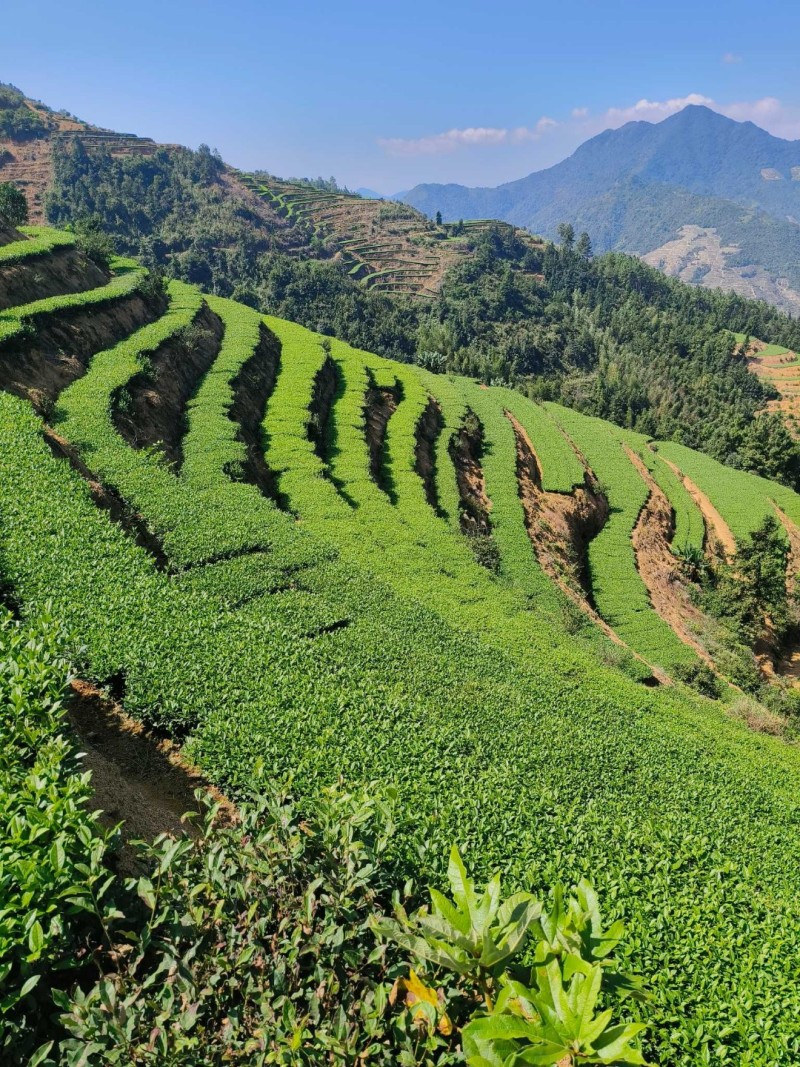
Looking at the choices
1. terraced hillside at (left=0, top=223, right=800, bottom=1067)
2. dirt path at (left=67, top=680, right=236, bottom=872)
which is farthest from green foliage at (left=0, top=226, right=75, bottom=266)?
dirt path at (left=67, top=680, right=236, bottom=872)

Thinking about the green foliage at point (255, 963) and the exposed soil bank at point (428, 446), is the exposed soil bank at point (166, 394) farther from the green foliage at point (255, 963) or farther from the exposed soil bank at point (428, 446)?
the green foliage at point (255, 963)

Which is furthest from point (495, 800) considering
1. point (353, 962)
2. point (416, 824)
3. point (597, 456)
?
point (597, 456)

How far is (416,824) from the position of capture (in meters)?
7.68

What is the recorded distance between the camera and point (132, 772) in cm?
900

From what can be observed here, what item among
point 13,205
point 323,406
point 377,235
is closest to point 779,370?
point 377,235

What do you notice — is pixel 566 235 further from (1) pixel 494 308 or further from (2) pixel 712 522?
(2) pixel 712 522

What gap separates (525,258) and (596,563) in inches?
6569

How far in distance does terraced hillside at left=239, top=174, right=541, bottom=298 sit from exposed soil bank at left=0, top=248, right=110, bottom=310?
11228cm

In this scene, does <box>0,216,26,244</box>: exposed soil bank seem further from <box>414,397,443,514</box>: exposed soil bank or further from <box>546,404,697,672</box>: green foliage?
<box>546,404,697,672</box>: green foliage

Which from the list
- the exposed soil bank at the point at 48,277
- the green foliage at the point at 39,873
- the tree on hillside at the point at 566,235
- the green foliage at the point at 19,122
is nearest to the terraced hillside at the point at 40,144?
the green foliage at the point at 19,122

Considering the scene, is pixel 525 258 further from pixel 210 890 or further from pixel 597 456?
pixel 210 890

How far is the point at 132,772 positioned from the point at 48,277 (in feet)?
116

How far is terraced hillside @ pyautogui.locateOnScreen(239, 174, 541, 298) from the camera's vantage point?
148 m

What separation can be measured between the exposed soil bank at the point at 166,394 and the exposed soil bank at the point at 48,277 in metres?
7.26
